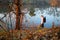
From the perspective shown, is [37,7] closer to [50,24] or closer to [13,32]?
[50,24]

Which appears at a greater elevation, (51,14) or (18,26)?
(51,14)

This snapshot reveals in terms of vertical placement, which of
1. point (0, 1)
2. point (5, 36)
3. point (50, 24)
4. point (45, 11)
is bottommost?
point (5, 36)

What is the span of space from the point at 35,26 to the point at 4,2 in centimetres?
55

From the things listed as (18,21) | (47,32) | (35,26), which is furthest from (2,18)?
(47,32)

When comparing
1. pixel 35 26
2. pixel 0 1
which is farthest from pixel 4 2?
pixel 35 26

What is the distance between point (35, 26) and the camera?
94.7 inches

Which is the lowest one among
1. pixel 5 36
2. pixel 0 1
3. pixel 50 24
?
pixel 5 36

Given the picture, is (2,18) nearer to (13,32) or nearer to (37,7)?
(13,32)

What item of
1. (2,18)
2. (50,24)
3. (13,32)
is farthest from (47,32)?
(2,18)

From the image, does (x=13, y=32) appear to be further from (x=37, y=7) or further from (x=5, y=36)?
(x=37, y=7)

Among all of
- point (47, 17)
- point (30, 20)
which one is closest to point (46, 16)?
point (47, 17)

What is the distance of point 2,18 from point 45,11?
0.60 metres

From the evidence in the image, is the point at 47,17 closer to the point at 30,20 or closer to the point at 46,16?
the point at 46,16

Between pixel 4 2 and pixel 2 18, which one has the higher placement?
pixel 4 2
